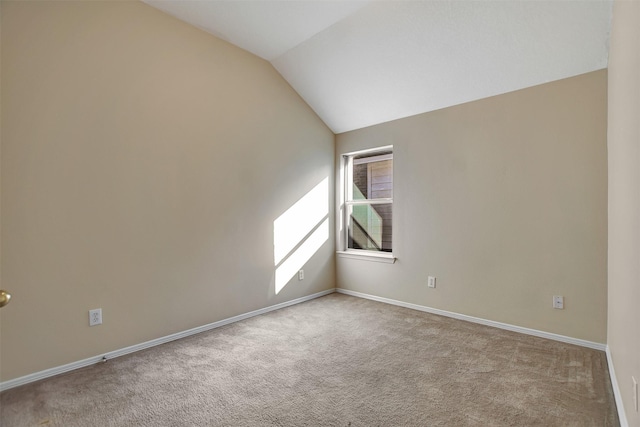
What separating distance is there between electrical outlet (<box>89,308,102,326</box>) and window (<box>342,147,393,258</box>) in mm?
2827

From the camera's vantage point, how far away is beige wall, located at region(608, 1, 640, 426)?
130cm

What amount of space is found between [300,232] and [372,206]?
1.01 m

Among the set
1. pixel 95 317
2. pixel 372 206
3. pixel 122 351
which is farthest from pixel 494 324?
pixel 95 317

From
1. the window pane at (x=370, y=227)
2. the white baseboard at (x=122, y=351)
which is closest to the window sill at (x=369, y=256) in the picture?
the window pane at (x=370, y=227)

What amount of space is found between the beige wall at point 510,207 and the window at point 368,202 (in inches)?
9.2

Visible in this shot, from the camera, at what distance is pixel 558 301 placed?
8.98 feet

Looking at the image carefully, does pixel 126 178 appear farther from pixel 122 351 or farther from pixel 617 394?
pixel 617 394

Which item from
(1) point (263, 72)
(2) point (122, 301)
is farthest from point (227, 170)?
(2) point (122, 301)

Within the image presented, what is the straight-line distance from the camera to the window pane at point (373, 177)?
4043mm

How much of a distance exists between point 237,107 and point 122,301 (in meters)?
2.07

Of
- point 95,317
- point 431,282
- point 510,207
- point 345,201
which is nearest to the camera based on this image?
point 95,317

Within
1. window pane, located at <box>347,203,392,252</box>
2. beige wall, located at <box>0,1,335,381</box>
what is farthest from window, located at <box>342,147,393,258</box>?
beige wall, located at <box>0,1,335,381</box>

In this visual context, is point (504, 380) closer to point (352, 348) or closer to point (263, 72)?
point (352, 348)

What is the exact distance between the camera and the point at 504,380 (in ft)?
6.96
